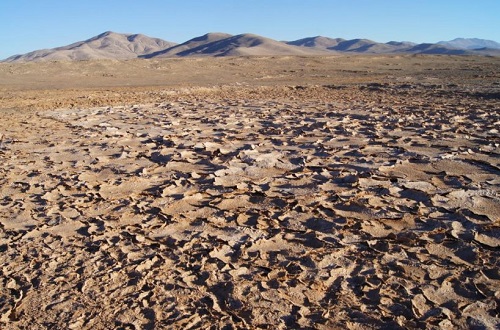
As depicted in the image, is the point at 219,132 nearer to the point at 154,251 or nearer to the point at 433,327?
the point at 154,251

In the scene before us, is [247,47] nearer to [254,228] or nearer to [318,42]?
[318,42]

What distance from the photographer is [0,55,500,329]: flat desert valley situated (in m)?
2.10

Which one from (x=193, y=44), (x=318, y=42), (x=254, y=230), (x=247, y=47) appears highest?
(x=193, y=44)

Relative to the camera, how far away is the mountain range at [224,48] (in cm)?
7331

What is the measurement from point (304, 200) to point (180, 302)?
156 cm

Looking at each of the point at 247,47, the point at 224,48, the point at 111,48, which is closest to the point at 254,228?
the point at 247,47

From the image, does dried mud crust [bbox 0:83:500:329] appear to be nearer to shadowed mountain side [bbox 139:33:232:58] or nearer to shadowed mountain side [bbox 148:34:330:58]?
shadowed mountain side [bbox 148:34:330:58]

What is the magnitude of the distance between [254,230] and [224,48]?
76.3 meters

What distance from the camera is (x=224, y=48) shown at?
76.0 meters

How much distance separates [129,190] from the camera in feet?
12.5

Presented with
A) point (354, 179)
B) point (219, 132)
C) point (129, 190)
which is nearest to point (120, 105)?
point (219, 132)

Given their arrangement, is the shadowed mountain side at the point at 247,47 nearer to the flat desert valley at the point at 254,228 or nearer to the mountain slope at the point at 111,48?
the mountain slope at the point at 111,48

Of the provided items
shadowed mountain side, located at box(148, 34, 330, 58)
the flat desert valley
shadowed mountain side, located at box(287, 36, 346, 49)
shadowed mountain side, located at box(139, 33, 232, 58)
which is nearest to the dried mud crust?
the flat desert valley

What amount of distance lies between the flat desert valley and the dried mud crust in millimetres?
12
